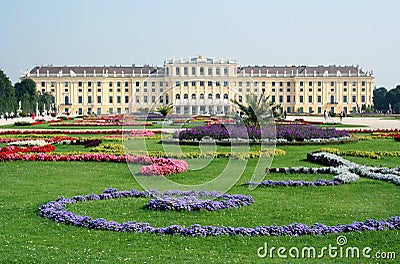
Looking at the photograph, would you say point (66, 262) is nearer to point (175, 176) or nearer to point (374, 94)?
point (175, 176)

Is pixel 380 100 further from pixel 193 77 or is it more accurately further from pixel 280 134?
pixel 280 134

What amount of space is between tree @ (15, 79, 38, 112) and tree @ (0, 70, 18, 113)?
3.60m

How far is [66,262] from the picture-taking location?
16.8ft

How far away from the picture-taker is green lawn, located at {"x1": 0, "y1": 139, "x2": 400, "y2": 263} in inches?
211

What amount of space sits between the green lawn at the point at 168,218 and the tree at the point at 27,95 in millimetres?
47385

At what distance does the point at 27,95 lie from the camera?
57938 millimetres

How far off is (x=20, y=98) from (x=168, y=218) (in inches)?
2160

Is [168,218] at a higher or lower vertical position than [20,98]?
lower

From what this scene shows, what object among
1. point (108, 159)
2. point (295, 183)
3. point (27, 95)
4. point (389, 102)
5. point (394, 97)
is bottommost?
point (295, 183)

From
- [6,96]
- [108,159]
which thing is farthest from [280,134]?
[6,96]

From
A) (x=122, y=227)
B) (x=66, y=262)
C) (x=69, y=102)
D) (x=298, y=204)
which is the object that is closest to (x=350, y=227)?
(x=298, y=204)

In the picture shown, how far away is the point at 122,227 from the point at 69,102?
7358 cm

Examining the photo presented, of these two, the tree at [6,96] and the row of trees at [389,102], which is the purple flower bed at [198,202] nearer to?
the tree at [6,96]

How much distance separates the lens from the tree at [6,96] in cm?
4841
